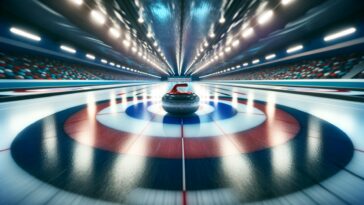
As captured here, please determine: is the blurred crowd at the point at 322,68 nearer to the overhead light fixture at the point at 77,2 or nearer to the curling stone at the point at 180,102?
the curling stone at the point at 180,102

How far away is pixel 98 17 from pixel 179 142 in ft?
28.6

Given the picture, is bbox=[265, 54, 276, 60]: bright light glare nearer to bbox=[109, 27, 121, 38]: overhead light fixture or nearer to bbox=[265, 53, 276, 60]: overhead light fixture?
bbox=[265, 53, 276, 60]: overhead light fixture

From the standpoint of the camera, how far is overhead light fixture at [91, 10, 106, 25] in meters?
7.21

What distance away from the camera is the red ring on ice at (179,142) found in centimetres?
170

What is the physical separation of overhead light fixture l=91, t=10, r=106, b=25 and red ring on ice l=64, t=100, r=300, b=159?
23.4 feet

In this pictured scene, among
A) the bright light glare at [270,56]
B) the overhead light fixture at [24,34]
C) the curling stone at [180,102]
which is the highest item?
the overhead light fixture at [24,34]

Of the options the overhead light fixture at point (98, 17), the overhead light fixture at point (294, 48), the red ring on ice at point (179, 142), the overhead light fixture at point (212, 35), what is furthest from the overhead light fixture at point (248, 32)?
the red ring on ice at point (179, 142)

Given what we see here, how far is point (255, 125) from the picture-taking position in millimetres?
2775

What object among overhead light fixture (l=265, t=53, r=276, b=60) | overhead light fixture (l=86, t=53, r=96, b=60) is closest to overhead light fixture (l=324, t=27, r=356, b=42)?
overhead light fixture (l=265, t=53, r=276, b=60)

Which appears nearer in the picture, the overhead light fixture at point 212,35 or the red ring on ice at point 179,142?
the red ring on ice at point 179,142

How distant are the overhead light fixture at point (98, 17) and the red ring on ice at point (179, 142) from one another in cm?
713

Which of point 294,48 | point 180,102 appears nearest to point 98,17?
point 180,102

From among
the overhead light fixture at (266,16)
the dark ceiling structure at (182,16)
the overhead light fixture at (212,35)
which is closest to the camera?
the dark ceiling structure at (182,16)

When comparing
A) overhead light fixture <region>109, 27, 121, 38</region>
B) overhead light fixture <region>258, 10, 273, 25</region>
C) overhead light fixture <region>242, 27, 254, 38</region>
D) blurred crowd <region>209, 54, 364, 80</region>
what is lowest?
blurred crowd <region>209, 54, 364, 80</region>
